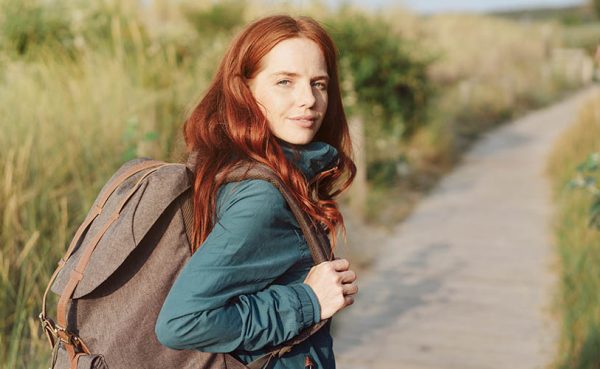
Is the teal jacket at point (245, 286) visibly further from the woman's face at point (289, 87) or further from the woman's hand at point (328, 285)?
the woman's face at point (289, 87)

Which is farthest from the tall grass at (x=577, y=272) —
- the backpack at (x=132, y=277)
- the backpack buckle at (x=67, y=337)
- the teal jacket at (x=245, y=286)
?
the backpack buckle at (x=67, y=337)

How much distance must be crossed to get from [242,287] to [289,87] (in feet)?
1.70

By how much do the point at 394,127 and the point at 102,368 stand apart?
357 inches

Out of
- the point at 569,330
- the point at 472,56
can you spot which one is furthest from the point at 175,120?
the point at 472,56

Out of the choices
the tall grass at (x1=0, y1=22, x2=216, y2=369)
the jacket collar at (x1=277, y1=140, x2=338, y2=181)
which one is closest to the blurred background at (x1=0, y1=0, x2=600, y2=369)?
the tall grass at (x1=0, y1=22, x2=216, y2=369)

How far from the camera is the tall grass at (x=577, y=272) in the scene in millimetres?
4262

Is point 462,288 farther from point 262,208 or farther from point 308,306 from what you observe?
point 262,208

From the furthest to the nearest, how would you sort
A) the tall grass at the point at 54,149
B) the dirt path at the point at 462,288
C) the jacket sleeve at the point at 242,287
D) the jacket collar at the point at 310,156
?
the dirt path at the point at 462,288 → the tall grass at the point at 54,149 → the jacket collar at the point at 310,156 → the jacket sleeve at the point at 242,287

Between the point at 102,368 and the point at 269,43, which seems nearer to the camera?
the point at 102,368

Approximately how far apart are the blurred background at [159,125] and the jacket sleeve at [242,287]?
0.58 meters

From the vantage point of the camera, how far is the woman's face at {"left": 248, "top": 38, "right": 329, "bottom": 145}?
74.7 inches

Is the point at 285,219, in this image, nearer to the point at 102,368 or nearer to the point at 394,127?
the point at 102,368

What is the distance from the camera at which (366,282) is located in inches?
242

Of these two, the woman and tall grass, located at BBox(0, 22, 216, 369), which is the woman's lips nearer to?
the woman
